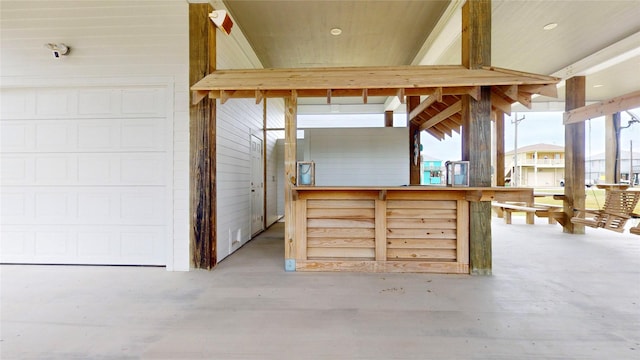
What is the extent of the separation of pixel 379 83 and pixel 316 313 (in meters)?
2.40

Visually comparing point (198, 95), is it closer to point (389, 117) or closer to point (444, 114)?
point (444, 114)

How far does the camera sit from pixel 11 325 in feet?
6.86

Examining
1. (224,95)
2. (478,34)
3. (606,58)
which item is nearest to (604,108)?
(606,58)

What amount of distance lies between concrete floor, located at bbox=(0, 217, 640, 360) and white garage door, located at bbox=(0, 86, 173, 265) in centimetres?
30

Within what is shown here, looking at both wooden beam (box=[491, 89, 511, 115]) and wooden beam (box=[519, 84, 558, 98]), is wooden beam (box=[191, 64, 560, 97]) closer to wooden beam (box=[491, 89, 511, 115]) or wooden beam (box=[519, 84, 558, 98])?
wooden beam (box=[519, 84, 558, 98])

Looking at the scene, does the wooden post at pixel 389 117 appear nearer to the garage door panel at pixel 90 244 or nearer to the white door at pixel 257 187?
the white door at pixel 257 187

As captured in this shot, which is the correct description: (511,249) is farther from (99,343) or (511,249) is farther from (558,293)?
(99,343)

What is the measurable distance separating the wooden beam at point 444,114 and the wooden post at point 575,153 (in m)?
3.03

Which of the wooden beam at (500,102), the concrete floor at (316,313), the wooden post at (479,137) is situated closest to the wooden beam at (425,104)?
the wooden post at (479,137)

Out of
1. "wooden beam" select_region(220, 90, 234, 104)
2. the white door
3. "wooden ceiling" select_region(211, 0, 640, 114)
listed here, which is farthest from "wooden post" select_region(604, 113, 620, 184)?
"wooden beam" select_region(220, 90, 234, 104)

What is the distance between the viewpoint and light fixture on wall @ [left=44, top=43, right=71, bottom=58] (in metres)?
3.28

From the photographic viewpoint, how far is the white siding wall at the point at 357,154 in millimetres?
5879

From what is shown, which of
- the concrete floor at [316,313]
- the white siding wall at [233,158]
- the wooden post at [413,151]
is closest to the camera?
the concrete floor at [316,313]

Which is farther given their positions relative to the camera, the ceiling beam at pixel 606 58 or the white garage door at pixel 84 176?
the ceiling beam at pixel 606 58
